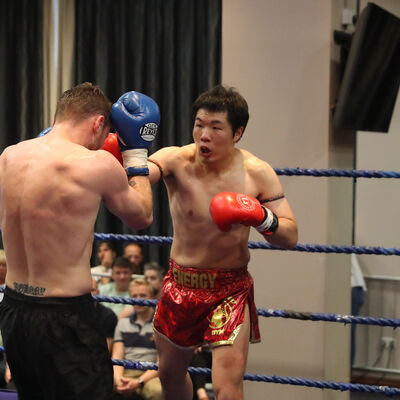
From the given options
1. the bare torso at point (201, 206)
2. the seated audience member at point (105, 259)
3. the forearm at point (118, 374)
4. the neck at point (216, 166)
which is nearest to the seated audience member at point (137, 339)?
the forearm at point (118, 374)

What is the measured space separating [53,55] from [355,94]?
2952 mm

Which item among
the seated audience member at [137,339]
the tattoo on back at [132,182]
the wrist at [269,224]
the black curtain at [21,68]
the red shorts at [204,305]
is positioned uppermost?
the black curtain at [21,68]

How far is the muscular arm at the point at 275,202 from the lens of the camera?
211 centimetres

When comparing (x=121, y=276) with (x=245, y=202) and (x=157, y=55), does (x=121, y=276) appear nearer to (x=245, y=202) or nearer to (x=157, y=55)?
(x=157, y=55)

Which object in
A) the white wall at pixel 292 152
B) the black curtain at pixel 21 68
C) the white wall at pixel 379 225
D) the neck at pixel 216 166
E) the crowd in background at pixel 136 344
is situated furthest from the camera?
the black curtain at pixel 21 68

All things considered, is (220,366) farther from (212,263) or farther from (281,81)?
(281,81)

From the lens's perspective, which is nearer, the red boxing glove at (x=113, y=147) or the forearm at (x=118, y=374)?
the red boxing glove at (x=113, y=147)

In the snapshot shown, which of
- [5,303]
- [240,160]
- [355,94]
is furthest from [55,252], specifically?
[355,94]

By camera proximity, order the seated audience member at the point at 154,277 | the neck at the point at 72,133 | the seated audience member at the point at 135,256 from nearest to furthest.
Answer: the neck at the point at 72,133 → the seated audience member at the point at 154,277 → the seated audience member at the point at 135,256

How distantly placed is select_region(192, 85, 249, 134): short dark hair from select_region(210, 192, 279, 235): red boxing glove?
0.95ft

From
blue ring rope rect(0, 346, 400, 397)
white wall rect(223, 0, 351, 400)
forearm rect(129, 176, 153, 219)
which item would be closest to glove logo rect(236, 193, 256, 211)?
forearm rect(129, 176, 153, 219)

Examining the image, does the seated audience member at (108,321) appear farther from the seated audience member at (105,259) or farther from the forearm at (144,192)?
the forearm at (144,192)

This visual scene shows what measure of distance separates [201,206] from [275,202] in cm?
25

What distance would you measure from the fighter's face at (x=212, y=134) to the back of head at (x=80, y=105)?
378mm
